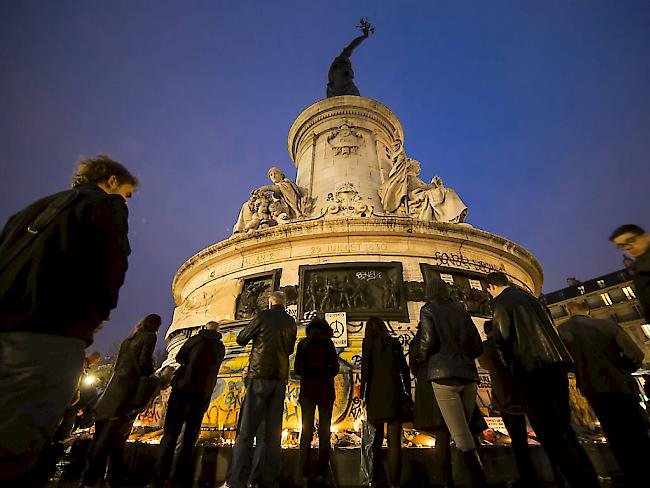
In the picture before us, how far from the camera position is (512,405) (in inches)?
128

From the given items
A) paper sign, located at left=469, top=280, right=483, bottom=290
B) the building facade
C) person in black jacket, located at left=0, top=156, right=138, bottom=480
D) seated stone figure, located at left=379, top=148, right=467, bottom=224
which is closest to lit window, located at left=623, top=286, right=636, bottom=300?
the building facade

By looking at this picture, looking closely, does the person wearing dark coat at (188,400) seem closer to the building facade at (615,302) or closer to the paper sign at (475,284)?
the paper sign at (475,284)

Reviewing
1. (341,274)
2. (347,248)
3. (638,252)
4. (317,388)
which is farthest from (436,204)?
(317,388)

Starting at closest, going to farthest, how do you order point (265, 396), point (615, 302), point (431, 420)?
point (431, 420)
point (265, 396)
point (615, 302)

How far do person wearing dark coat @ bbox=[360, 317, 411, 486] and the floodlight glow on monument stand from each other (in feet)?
Result: 8.45

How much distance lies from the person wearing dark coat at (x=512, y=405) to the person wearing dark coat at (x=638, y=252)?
4.14 feet

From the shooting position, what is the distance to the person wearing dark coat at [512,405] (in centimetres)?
324

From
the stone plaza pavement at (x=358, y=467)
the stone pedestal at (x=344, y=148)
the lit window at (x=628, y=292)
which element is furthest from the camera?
the lit window at (x=628, y=292)

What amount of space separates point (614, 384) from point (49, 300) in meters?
4.21

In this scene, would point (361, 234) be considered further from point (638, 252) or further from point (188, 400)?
point (638, 252)

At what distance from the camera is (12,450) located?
1357 millimetres

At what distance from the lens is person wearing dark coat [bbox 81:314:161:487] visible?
3.50m

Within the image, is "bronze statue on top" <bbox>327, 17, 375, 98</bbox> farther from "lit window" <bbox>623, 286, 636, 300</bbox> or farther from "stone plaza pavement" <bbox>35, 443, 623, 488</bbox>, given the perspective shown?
"lit window" <bbox>623, 286, 636, 300</bbox>

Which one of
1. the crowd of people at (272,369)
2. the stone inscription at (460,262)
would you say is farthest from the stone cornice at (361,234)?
the crowd of people at (272,369)
